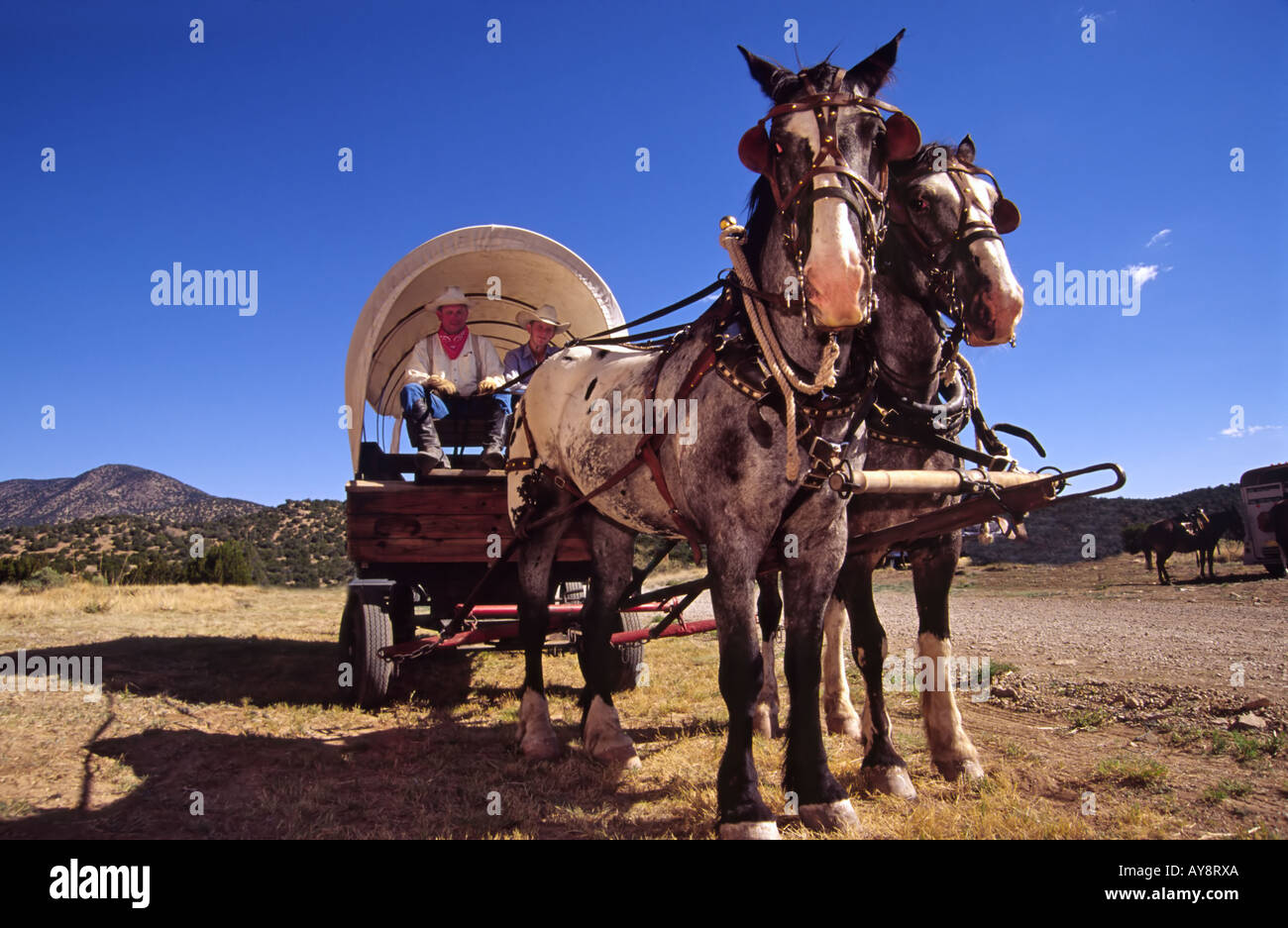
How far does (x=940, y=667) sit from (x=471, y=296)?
494cm

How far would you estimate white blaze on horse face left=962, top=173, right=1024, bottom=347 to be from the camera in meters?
2.71

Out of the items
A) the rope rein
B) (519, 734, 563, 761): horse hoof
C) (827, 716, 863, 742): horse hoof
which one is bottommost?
(827, 716, 863, 742): horse hoof

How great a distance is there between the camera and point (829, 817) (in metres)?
2.47

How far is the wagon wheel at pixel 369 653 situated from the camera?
4.96m

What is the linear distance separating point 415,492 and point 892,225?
334 centimetres

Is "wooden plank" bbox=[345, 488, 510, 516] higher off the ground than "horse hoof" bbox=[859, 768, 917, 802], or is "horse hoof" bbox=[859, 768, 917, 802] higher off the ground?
"wooden plank" bbox=[345, 488, 510, 516]

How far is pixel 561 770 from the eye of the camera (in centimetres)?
360

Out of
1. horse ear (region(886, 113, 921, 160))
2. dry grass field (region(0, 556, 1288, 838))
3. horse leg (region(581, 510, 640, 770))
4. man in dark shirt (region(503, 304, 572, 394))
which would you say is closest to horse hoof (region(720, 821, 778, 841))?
dry grass field (region(0, 556, 1288, 838))

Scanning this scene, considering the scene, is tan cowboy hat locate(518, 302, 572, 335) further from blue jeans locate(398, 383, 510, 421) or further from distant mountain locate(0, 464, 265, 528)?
distant mountain locate(0, 464, 265, 528)

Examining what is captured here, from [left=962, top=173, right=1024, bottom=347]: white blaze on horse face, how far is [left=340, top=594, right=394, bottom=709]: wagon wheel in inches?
167

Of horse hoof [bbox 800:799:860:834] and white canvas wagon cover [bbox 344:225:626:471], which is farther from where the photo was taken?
white canvas wagon cover [bbox 344:225:626:471]

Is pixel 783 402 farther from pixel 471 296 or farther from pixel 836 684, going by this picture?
pixel 471 296
